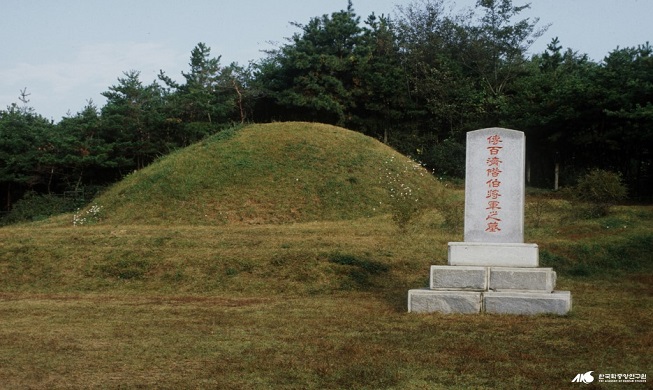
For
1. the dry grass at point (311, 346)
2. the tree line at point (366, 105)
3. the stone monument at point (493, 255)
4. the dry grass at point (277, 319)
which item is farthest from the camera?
the tree line at point (366, 105)

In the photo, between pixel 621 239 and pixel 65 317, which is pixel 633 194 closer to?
pixel 621 239

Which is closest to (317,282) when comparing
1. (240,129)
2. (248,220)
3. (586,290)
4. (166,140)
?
(586,290)

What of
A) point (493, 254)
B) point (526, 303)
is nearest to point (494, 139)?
point (493, 254)

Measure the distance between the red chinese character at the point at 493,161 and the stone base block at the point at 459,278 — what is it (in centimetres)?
134

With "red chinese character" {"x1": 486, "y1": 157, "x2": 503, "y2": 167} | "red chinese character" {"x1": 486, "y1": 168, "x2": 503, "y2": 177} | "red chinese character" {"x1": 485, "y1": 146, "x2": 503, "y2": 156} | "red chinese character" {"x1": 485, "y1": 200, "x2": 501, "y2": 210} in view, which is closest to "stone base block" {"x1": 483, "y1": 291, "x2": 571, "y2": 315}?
"red chinese character" {"x1": 485, "y1": 200, "x2": 501, "y2": 210}

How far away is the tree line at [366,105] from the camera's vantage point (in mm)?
26797

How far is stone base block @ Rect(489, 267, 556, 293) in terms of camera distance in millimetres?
8352

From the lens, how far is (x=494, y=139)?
9.05m

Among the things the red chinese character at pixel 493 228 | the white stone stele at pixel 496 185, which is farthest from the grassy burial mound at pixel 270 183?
the red chinese character at pixel 493 228

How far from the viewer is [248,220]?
789 inches

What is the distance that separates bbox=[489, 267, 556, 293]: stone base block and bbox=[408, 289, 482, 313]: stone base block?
0.29 m

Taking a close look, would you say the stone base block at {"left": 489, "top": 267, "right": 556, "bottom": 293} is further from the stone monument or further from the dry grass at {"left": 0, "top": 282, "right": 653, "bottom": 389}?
the dry grass at {"left": 0, "top": 282, "right": 653, "bottom": 389}

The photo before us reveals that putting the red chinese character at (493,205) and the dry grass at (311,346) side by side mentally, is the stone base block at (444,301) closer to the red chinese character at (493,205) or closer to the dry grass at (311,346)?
the dry grass at (311,346)

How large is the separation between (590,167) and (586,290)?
1654 centimetres
